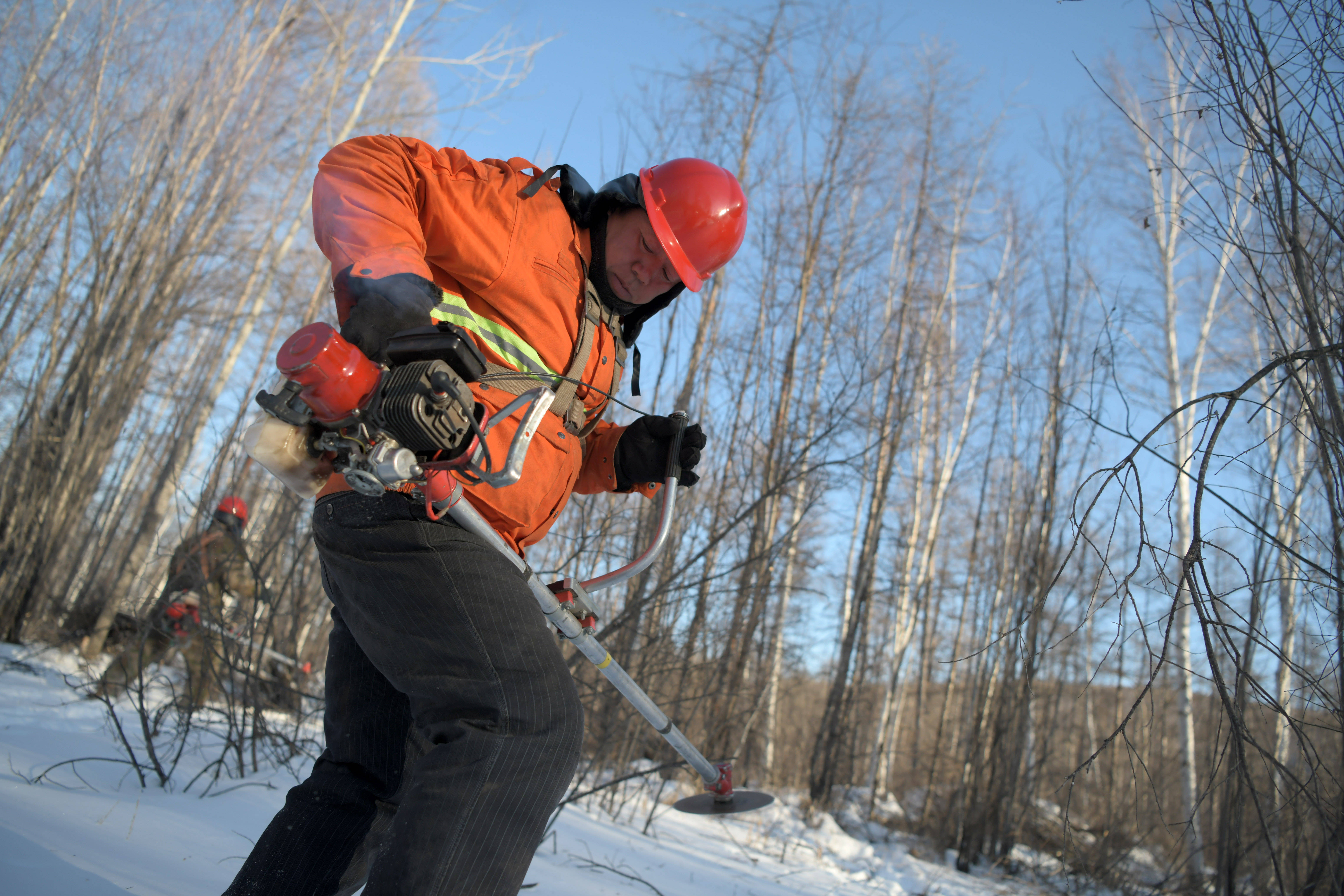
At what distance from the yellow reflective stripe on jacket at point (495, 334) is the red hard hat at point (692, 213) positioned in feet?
1.70

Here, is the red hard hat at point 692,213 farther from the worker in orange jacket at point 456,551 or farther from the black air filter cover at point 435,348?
the black air filter cover at point 435,348

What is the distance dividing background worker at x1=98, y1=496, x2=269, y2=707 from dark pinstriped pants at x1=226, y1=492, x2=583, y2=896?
6.07 ft

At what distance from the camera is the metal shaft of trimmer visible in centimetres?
144

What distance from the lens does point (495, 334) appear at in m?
1.60

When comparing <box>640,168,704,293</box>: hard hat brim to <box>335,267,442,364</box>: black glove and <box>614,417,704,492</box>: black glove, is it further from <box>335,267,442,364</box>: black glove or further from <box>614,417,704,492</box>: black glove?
<box>335,267,442,364</box>: black glove

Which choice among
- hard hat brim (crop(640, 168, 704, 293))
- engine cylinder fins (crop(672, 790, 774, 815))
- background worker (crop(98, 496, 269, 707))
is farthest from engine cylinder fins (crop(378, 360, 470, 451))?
background worker (crop(98, 496, 269, 707))

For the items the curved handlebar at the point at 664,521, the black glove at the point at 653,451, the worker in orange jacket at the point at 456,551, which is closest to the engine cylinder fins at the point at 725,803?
the curved handlebar at the point at 664,521

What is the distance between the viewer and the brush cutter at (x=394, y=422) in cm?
119

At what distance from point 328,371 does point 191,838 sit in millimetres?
1944

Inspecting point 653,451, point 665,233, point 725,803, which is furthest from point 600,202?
point 725,803

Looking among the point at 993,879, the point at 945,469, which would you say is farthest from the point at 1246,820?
the point at 945,469

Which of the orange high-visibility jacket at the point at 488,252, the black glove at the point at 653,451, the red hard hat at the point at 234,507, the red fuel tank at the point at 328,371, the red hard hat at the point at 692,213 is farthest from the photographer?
the red hard hat at the point at 234,507

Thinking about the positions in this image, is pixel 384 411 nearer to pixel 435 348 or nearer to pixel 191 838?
pixel 435 348

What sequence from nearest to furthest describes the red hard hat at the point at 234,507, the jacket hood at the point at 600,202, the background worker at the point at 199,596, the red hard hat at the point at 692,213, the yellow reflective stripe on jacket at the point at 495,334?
the yellow reflective stripe on jacket at the point at 495,334 → the jacket hood at the point at 600,202 → the red hard hat at the point at 692,213 → the background worker at the point at 199,596 → the red hard hat at the point at 234,507
